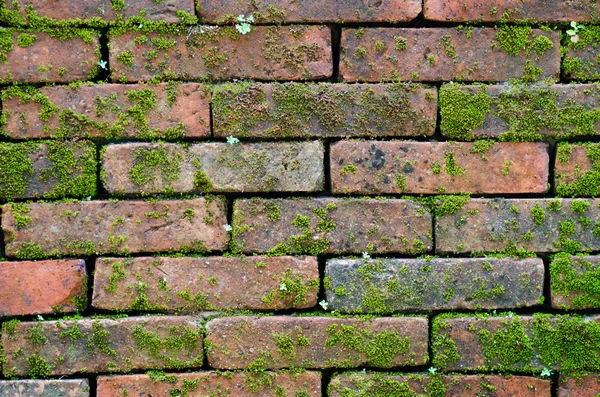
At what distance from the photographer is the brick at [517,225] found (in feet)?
4.54

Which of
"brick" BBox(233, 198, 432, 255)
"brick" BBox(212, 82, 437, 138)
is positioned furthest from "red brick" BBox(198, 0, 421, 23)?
"brick" BBox(233, 198, 432, 255)

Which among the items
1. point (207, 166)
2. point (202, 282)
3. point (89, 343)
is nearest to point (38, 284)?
point (89, 343)

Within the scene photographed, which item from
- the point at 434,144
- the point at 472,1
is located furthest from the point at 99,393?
the point at 472,1

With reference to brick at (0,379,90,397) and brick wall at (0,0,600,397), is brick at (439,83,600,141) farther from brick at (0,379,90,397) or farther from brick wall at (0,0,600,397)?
brick at (0,379,90,397)

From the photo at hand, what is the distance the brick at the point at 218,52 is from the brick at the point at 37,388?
0.74m

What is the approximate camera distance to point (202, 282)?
137cm

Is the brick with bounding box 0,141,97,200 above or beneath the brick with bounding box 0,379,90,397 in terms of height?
above

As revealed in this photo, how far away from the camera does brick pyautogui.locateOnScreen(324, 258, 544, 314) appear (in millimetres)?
1375

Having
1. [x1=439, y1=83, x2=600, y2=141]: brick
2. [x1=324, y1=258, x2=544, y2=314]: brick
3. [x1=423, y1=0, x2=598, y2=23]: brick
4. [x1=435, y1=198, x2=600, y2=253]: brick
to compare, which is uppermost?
[x1=423, y1=0, x2=598, y2=23]: brick

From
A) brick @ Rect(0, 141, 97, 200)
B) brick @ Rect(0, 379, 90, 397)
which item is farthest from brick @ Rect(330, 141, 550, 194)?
brick @ Rect(0, 379, 90, 397)

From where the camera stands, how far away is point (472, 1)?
1364mm

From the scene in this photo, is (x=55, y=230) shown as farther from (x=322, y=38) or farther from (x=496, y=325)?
(x=496, y=325)

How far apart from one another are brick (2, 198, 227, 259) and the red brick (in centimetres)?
45

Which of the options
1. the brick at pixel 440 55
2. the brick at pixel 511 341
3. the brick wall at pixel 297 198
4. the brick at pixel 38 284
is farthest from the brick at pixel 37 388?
the brick at pixel 440 55
